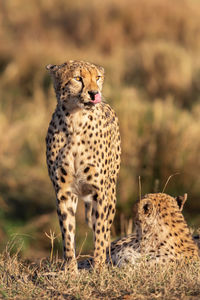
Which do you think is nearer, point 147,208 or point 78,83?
point 78,83

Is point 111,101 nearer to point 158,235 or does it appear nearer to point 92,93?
point 158,235

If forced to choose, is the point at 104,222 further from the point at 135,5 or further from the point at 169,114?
the point at 135,5

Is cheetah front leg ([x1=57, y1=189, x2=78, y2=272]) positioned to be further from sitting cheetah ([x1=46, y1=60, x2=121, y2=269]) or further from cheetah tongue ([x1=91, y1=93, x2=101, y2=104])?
cheetah tongue ([x1=91, y1=93, x2=101, y2=104])

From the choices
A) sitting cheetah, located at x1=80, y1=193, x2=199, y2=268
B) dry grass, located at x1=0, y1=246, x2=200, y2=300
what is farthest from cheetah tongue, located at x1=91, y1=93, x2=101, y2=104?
dry grass, located at x1=0, y1=246, x2=200, y2=300

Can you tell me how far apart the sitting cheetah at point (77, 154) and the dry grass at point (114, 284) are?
16.9 inches

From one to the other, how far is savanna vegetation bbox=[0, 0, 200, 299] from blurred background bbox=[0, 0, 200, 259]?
0.05ft

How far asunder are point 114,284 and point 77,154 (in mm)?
946

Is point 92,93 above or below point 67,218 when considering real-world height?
above

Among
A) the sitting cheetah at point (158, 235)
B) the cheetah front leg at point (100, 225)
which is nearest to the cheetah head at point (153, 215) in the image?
the sitting cheetah at point (158, 235)

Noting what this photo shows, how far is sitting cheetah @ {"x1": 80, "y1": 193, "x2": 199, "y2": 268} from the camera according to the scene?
4062 millimetres

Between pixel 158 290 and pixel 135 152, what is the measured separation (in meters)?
4.19

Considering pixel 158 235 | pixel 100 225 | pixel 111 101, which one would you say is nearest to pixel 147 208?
pixel 158 235

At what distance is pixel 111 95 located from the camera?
28.7 ft

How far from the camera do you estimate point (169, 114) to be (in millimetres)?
7902
